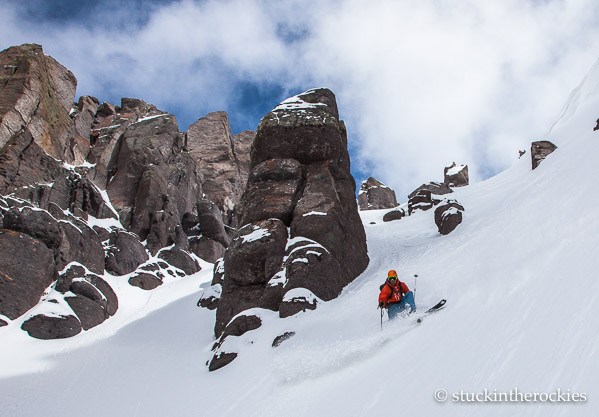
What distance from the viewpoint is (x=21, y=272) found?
25625mm

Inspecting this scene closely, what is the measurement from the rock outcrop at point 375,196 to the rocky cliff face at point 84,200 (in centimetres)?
2635

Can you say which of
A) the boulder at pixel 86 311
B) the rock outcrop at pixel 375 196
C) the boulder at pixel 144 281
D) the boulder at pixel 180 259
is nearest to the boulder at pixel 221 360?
the boulder at pixel 86 311

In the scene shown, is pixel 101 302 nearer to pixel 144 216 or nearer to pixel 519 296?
pixel 144 216

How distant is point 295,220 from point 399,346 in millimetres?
13145

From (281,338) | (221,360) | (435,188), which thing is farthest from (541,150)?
(221,360)

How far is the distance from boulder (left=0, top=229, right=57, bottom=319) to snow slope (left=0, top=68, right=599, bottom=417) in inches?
75.9

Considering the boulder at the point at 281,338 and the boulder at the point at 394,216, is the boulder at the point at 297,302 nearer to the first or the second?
the boulder at the point at 281,338

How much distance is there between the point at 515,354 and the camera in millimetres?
6461

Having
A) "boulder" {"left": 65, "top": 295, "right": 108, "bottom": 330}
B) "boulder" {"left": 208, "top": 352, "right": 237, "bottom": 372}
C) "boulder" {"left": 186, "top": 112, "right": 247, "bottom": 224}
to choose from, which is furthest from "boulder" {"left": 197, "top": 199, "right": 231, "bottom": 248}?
"boulder" {"left": 208, "top": 352, "right": 237, "bottom": 372}

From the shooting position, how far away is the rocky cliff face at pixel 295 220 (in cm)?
1942

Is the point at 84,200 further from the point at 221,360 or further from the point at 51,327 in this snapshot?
the point at 221,360

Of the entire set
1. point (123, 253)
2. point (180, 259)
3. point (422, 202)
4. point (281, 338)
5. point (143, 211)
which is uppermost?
point (143, 211)

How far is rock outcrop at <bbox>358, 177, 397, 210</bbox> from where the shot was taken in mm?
79750

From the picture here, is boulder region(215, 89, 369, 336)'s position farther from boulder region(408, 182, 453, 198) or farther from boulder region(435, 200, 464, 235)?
boulder region(408, 182, 453, 198)
